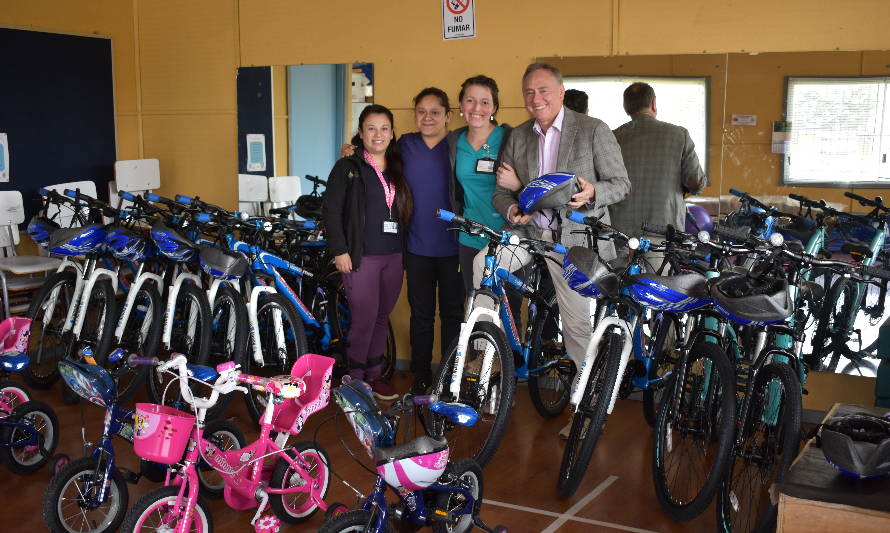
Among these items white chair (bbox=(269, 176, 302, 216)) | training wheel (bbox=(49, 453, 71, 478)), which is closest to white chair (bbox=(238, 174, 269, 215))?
white chair (bbox=(269, 176, 302, 216))

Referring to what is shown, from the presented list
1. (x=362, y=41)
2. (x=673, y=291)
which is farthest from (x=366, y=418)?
(x=362, y=41)

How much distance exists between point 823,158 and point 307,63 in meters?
3.08

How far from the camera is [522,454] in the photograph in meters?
4.27

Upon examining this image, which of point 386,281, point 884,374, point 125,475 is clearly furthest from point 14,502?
point 884,374

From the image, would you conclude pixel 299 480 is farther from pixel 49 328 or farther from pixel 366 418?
pixel 49 328

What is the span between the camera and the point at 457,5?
529 centimetres

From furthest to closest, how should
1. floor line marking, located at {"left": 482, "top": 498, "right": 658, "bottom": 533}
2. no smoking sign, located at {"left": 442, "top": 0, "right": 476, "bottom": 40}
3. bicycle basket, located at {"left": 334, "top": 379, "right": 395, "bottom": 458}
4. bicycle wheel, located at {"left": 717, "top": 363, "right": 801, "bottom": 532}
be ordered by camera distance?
no smoking sign, located at {"left": 442, "top": 0, "right": 476, "bottom": 40}, floor line marking, located at {"left": 482, "top": 498, "right": 658, "bottom": 533}, bicycle wheel, located at {"left": 717, "top": 363, "right": 801, "bottom": 532}, bicycle basket, located at {"left": 334, "top": 379, "right": 395, "bottom": 458}

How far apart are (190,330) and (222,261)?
0.51 meters

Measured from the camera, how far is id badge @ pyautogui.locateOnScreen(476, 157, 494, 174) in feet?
15.1

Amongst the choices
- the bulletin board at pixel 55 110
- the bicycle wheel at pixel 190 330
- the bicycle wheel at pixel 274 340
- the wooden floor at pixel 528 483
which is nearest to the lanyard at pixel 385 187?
the bicycle wheel at pixel 274 340

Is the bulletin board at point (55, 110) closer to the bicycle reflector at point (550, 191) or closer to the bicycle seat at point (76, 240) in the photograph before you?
the bicycle seat at point (76, 240)

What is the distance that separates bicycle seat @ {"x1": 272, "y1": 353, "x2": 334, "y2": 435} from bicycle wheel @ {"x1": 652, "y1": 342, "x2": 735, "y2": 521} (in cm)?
130

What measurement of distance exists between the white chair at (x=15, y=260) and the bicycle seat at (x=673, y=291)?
381 cm

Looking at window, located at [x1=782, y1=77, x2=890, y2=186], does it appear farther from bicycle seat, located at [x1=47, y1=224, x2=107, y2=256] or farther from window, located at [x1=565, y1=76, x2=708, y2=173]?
bicycle seat, located at [x1=47, y1=224, x2=107, y2=256]
